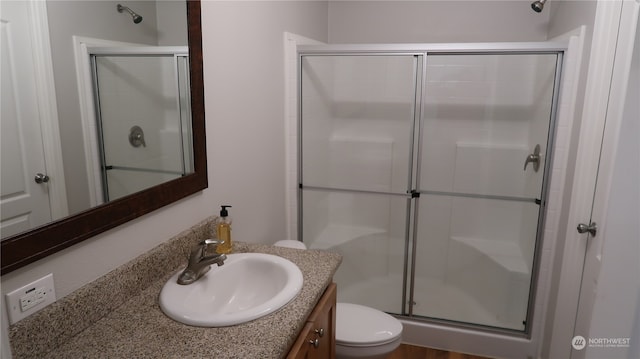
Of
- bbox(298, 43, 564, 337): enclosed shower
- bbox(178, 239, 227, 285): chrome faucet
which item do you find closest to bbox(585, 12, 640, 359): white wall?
bbox(178, 239, 227, 285): chrome faucet

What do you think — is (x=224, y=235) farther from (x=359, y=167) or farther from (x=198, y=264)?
(x=359, y=167)

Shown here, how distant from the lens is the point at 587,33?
1929 millimetres

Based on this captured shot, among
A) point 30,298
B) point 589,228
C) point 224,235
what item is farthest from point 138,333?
point 589,228

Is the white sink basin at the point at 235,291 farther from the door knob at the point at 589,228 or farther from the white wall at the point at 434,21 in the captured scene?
the white wall at the point at 434,21

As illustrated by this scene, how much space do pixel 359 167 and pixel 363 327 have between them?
1.20 metres

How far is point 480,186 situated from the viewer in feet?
8.37

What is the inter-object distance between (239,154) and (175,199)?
0.52m

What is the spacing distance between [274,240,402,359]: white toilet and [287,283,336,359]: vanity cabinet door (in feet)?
0.80

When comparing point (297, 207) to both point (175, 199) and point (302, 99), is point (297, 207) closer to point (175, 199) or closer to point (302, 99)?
point (302, 99)

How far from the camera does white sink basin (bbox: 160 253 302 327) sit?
1124 mm

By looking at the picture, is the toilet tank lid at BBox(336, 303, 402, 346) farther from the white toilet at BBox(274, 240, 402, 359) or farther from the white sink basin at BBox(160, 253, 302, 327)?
the white sink basin at BBox(160, 253, 302, 327)

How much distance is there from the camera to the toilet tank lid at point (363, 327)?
1861 millimetres

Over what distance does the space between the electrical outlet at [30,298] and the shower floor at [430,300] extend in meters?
2.09

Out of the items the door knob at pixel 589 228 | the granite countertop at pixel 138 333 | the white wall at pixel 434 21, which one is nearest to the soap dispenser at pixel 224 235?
the granite countertop at pixel 138 333
